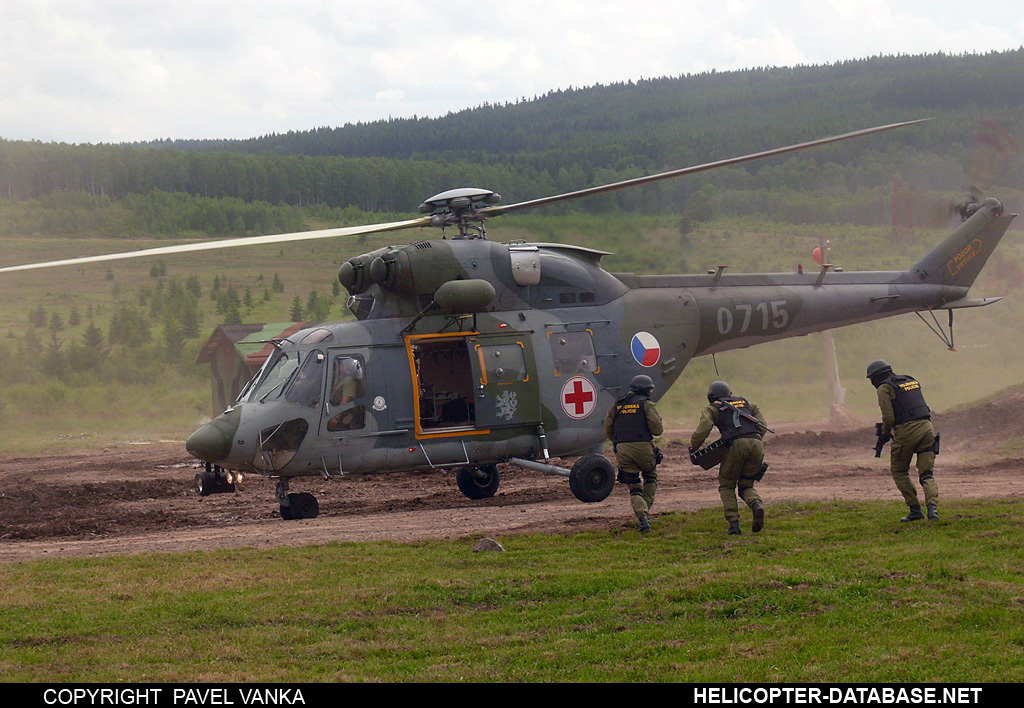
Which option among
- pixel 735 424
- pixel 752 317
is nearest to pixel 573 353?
pixel 752 317

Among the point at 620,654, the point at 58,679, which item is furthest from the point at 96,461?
the point at 620,654

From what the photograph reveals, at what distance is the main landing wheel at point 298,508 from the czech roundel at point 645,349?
526 cm

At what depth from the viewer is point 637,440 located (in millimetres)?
11164

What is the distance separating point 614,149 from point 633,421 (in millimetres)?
31810

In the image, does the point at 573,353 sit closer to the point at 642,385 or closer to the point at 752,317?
the point at 642,385

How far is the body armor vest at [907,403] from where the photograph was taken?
417 inches

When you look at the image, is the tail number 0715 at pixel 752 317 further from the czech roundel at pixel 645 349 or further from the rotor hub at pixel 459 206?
the rotor hub at pixel 459 206

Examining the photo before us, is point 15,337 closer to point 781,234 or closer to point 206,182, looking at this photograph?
point 206,182

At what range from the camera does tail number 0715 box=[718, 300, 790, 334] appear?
1509 cm

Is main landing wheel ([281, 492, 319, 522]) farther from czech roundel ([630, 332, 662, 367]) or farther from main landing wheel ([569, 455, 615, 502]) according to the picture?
czech roundel ([630, 332, 662, 367])

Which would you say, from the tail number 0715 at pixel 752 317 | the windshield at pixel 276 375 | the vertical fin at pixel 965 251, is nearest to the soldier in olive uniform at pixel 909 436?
the tail number 0715 at pixel 752 317

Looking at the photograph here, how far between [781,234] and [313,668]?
35127 mm

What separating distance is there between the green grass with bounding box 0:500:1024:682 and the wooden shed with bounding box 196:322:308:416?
17.2 m

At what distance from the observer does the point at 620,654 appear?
254 inches
